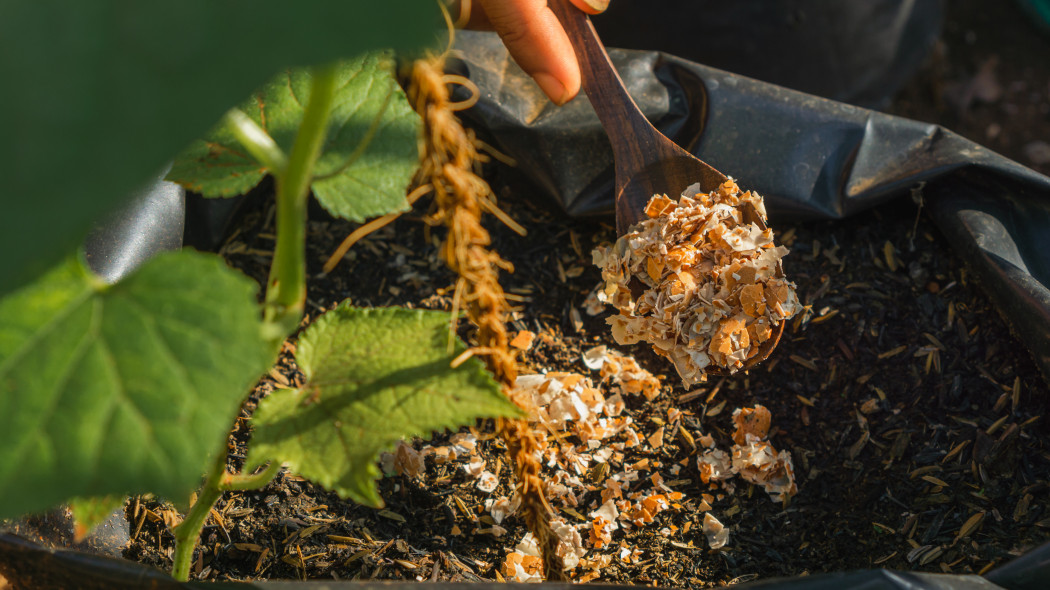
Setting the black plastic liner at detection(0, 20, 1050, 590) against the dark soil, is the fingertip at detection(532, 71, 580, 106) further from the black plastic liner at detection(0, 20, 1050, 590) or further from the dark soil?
the dark soil

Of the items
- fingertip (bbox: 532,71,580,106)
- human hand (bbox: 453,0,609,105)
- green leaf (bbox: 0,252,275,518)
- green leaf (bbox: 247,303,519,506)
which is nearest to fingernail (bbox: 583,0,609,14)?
human hand (bbox: 453,0,609,105)

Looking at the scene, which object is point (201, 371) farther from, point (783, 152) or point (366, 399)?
point (783, 152)

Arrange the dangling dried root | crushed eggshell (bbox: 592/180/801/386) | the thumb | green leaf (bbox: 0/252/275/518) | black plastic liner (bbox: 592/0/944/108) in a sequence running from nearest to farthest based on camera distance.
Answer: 1. green leaf (bbox: 0/252/275/518)
2. the dangling dried root
3. crushed eggshell (bbox: 592/180/801/386)
4. the thumb
5. black plastic liner (bbox: 592/0/944/108)

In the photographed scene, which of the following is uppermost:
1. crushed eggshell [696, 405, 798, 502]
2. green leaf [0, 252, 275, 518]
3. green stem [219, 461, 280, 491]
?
green leaf [0, 252, 275, 518]

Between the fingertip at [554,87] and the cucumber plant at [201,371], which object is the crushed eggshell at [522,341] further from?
the cucumber plant at [201,371]

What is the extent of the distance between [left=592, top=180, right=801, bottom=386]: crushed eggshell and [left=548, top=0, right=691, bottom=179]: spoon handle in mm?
124

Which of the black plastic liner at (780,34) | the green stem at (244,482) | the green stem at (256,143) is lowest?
the green stem at (244,482)

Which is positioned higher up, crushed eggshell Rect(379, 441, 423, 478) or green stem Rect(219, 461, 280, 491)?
green stem Rect(219, 461, 280, 491)

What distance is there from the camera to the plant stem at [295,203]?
0.45 meters

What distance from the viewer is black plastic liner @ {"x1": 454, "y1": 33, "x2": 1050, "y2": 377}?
115 centimetres

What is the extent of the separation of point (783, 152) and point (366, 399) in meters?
0.96

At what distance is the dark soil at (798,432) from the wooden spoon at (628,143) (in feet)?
0.75

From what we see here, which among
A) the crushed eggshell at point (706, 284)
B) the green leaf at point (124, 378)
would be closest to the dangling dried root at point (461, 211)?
the green leaf at point (124, 378)

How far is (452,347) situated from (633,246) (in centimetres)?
50
